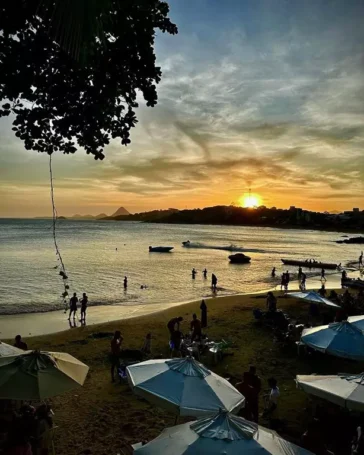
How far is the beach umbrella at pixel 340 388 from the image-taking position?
7887 mm

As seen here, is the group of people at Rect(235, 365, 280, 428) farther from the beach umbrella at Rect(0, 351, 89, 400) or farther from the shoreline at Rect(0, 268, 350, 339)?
the shoreline at Rect(0, 268, 350, 339)

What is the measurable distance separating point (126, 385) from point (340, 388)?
6.61 metres

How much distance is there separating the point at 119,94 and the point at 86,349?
37.1 ft

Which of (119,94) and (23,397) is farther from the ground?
(119,94)

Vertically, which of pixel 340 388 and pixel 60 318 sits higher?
pixel 340 388

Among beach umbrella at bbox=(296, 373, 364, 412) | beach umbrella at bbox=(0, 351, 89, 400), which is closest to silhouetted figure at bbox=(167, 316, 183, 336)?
beach umbrella at bbox=(0, 351, 89, 400)

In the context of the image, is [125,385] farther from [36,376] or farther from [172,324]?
[36,376]

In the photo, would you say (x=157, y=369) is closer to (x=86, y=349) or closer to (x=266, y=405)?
(x=266, y=405)

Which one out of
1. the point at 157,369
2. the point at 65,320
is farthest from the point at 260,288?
the point at 157,369

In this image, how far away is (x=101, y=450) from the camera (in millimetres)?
8766

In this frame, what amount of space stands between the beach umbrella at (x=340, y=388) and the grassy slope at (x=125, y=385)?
1.47m

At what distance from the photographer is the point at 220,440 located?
5.48 metres

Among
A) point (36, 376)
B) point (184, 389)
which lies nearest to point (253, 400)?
point (184, 389)

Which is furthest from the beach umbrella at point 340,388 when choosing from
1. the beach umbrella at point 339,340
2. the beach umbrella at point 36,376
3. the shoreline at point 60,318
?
the shoreline at point 60,318
